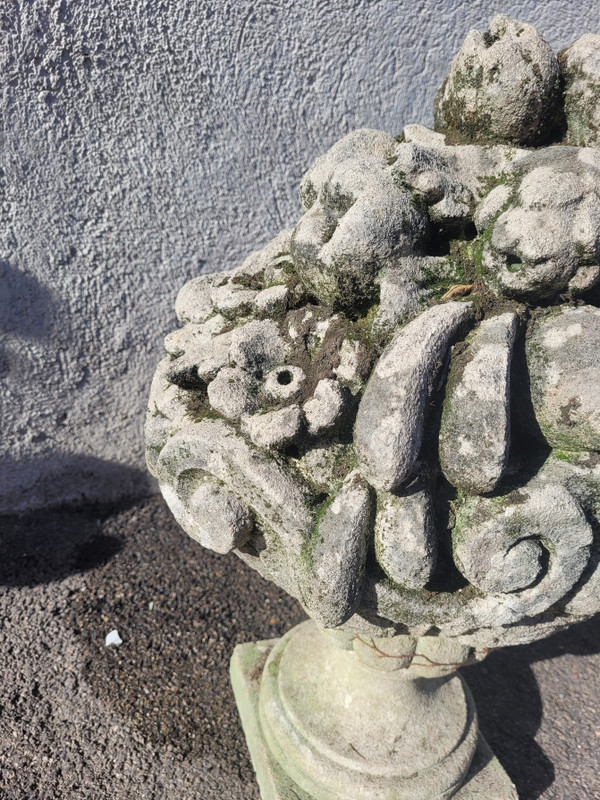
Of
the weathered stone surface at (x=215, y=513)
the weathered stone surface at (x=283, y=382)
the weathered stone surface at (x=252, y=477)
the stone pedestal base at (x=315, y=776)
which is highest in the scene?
the weathered stone surface at (x=283, y=382)

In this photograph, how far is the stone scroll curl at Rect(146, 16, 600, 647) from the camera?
43.3 inches

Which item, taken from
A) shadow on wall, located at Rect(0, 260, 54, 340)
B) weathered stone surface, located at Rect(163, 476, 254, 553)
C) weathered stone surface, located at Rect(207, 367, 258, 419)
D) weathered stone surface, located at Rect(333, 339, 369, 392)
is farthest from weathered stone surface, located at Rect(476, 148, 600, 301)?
shadow on wall, located at Rect(0, 260, 54, 340)

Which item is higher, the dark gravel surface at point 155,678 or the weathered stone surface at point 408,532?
the weathered stone surface at point 408,532

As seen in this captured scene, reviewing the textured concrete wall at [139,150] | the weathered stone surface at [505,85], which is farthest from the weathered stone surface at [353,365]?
the textured concrete wall at [139,150]

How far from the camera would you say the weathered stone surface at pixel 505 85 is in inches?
51.5

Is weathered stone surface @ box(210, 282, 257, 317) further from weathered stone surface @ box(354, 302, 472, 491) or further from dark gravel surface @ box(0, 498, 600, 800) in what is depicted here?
dark gravel surface @ box(0, 498, 600, 800)

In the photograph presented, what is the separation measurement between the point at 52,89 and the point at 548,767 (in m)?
2.90

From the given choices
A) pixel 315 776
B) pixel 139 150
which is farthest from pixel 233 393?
pixel 139 150

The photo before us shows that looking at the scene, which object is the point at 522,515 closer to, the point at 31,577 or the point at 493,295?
the point at 493,295

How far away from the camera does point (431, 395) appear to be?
1.11m

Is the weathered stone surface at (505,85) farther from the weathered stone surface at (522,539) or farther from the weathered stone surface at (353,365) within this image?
the weathered stone surface at (522,539)

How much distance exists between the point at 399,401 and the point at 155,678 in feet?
5.51

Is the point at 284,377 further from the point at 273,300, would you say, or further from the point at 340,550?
the point at 340,550

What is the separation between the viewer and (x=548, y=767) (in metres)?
1.97
